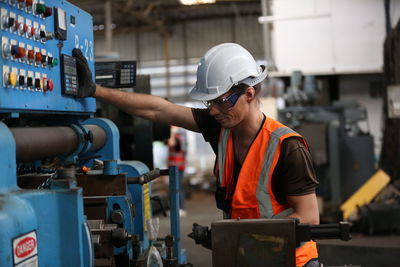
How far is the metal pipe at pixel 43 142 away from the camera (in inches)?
60.5

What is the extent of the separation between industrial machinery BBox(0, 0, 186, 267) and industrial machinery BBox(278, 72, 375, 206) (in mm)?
3574

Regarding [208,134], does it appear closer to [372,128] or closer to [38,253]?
[38,253]

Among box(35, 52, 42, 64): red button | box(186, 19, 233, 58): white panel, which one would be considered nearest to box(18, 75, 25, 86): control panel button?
box(35, 52, 42, 64): red button

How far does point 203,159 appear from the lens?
1073 cm

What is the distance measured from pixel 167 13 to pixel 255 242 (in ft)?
33.4

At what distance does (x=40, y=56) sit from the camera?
1668 millimetres

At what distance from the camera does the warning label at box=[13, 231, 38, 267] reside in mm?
1241

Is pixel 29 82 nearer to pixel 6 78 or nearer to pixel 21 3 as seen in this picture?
pixel 6 78

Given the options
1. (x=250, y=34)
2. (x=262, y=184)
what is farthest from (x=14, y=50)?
(x=250, y=34)

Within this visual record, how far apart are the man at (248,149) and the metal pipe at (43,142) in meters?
0.19

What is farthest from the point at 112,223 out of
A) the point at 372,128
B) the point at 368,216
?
the point at 372,128

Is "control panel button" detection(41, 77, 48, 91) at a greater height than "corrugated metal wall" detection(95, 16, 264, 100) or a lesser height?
lesser

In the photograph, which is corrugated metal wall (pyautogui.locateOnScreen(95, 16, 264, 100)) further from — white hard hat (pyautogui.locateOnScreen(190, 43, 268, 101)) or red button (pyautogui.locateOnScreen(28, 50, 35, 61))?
red button (pyautogui.locateOnScreen(28, 50, 35, 61))

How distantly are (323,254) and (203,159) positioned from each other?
6.94 m
